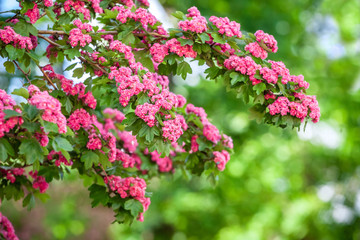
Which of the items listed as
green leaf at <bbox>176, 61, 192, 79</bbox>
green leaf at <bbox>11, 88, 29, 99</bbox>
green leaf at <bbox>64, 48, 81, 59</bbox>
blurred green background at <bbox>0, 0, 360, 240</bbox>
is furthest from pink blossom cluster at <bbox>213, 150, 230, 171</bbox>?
blurred green background at <bbox>0, 0, 360, 240</bbox>

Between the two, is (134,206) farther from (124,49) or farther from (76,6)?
(76,6)

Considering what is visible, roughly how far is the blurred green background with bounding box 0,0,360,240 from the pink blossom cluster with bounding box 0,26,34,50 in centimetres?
406

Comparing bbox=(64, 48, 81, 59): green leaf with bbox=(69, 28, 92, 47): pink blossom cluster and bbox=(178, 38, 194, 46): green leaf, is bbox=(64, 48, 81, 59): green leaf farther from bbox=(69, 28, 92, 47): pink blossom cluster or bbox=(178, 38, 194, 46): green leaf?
bbox=(178, 38, 194, 46): green leaf

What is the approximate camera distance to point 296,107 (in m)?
2.15

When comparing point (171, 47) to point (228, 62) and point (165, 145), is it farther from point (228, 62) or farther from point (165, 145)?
point (165, 145)

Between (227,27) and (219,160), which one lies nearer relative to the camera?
(227,27)

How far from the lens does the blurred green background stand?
21.0 feet

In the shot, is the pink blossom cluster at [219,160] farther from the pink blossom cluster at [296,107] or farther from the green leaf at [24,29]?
the green leaf at [24,29]

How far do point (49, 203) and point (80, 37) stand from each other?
6175 millimetres

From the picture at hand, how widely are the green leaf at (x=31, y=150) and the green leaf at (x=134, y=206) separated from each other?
0.75 meters

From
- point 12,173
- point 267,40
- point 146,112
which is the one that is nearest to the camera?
point 146,112

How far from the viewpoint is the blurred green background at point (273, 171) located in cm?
641

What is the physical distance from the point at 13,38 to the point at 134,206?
1063mm

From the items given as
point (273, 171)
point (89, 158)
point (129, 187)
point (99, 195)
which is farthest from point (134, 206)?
point (273, 171)
